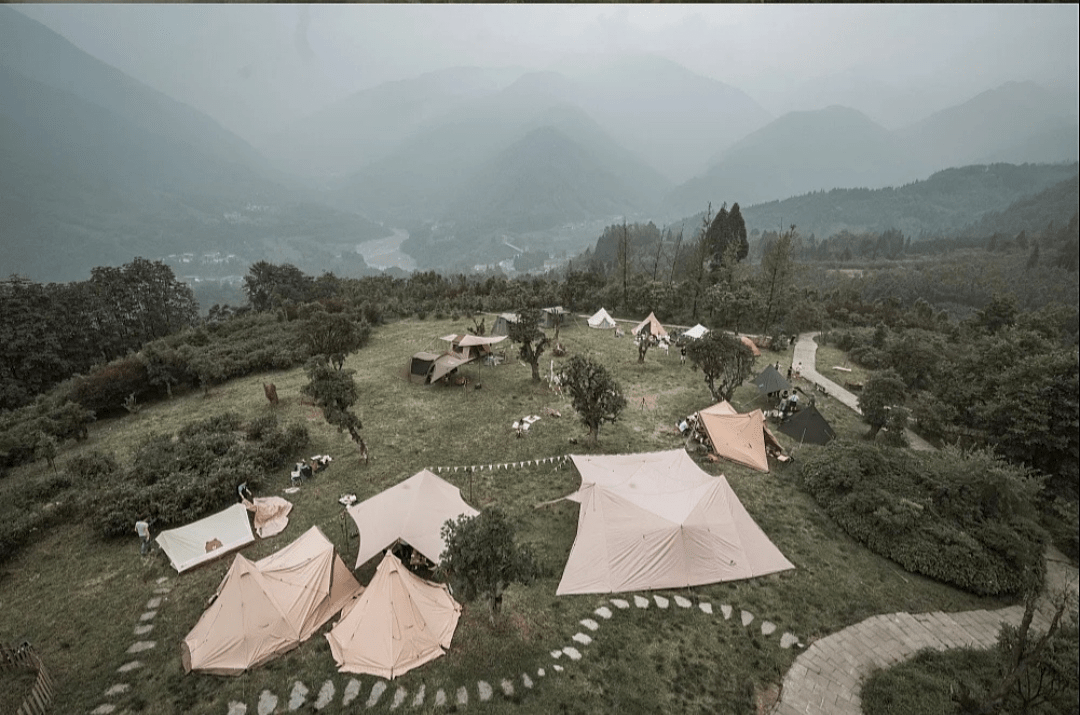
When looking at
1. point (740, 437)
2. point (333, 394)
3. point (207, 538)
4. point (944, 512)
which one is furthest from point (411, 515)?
point (944, 512)

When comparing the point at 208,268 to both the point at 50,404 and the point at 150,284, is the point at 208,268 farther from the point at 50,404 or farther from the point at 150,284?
the point at 50,404

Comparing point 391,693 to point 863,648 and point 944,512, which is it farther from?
point 944,512

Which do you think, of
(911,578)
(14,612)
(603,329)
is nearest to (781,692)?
(911,578)

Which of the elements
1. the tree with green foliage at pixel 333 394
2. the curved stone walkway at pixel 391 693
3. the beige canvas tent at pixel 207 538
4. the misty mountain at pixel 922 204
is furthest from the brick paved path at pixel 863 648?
the misty mountain at pixel 922 204

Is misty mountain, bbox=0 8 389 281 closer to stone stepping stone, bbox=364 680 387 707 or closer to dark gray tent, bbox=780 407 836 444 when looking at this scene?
stone stepping stone, bbox=364 680 387 707

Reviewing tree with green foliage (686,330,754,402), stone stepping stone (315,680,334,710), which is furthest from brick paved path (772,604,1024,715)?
tree with green foliage (686,330,754,402)
